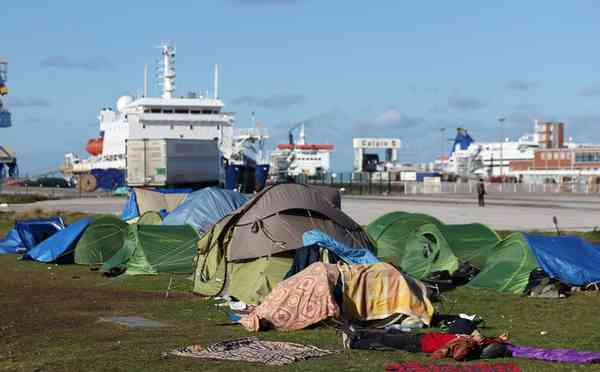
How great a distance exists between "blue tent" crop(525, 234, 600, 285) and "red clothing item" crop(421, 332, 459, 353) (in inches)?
254

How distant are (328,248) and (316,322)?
91.9 inches

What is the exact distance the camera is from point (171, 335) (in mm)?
12391

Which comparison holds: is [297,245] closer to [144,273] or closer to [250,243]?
[250,243]

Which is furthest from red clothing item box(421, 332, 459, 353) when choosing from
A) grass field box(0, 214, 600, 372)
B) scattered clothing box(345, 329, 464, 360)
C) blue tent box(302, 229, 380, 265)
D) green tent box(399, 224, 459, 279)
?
green tent box(399, 224, 459, 279)

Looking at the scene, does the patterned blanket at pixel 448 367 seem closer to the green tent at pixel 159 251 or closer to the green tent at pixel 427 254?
the green tent at pixel 427 254

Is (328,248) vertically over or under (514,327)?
over

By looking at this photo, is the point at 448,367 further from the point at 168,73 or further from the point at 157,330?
the point at 168,73

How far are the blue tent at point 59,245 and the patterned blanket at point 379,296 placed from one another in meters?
12.3

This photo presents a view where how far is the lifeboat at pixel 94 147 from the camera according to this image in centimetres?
12036

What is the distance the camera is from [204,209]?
24.0 metres

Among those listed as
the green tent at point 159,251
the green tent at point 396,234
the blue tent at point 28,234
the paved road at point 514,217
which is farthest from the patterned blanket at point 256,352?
the paved road at point 514,217

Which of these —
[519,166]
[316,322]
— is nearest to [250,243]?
[316,322]

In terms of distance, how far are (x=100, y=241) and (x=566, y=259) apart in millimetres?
11313

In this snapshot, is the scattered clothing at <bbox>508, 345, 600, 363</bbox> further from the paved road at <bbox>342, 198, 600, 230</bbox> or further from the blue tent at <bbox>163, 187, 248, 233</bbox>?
the paved road at <bbox>342, 198, 600, 230</bbox>
